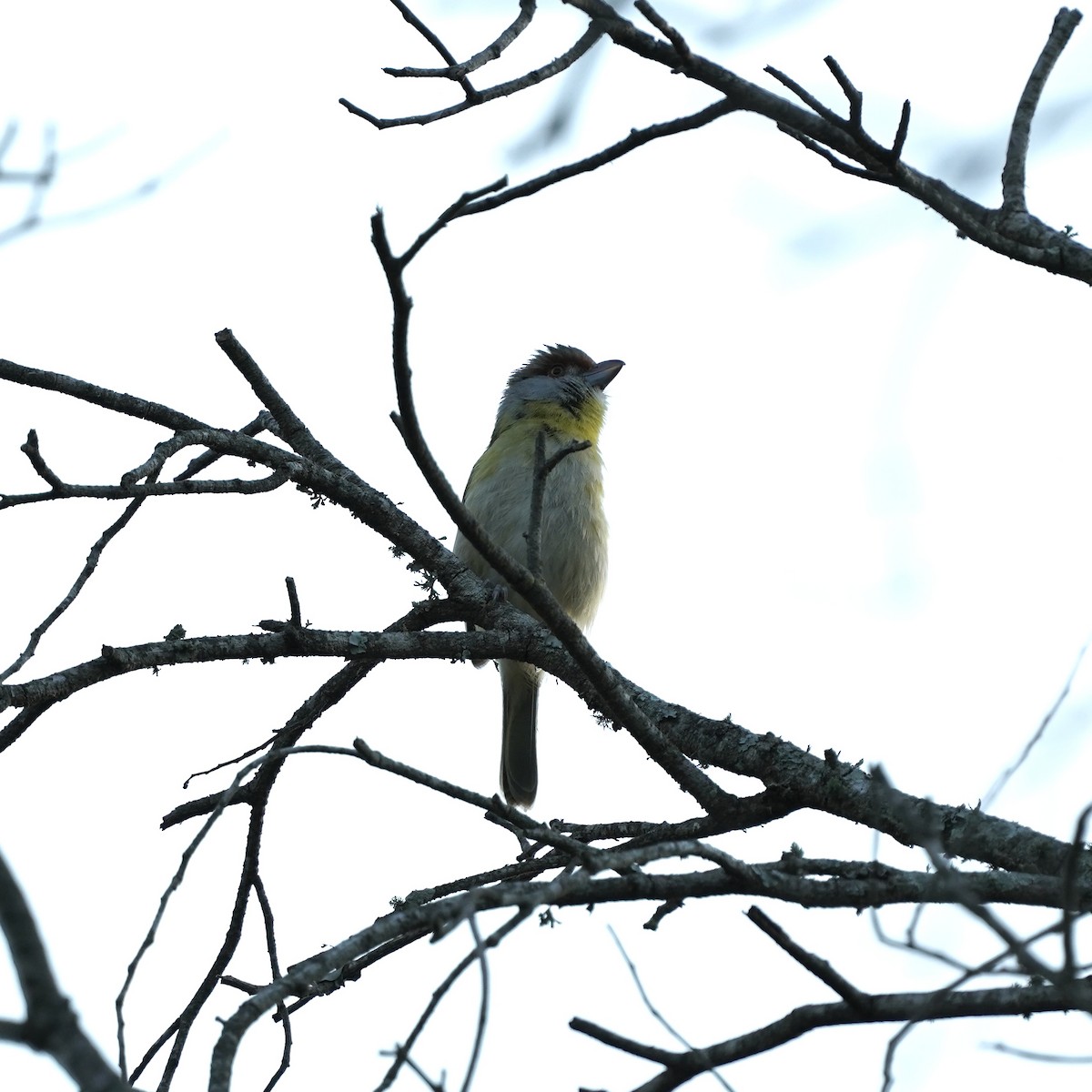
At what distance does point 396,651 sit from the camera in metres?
4.14

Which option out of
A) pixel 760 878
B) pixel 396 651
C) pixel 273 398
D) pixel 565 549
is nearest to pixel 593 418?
pixel 565 549

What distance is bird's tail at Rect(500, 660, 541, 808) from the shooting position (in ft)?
25.1

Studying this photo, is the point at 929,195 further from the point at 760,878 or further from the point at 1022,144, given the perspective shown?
the point at 760,878

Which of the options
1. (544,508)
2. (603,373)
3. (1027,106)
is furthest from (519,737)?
(1027,106)

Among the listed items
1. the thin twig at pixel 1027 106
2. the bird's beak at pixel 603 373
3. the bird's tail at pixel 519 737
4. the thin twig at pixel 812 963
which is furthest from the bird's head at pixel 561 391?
the thin twig at pixel 812 963

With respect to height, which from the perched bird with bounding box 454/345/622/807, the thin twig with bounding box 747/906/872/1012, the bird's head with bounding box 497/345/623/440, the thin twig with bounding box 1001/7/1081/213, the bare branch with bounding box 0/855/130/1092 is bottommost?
the bare branch with bounding box 0/855/130/1092

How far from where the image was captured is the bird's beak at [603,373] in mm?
8135

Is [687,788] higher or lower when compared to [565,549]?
lower

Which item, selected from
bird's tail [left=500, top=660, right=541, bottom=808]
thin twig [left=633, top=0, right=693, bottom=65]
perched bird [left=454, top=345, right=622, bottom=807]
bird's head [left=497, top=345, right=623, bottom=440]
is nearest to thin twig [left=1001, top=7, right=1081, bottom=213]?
thin twig [left=633, top=0, right=693, bottom=65]

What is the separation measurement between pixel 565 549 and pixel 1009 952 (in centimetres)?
497

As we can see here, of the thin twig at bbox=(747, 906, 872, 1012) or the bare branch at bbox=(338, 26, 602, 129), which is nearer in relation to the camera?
the thin twig at bbox=(747, 906, 872, 1012)

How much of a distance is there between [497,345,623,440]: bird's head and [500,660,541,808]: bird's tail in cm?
131

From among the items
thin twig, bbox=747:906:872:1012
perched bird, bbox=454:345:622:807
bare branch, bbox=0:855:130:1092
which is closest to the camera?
bare branch, bbox=0:855:130:1092

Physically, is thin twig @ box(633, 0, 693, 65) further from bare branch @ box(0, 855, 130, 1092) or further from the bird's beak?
the bird's beak
